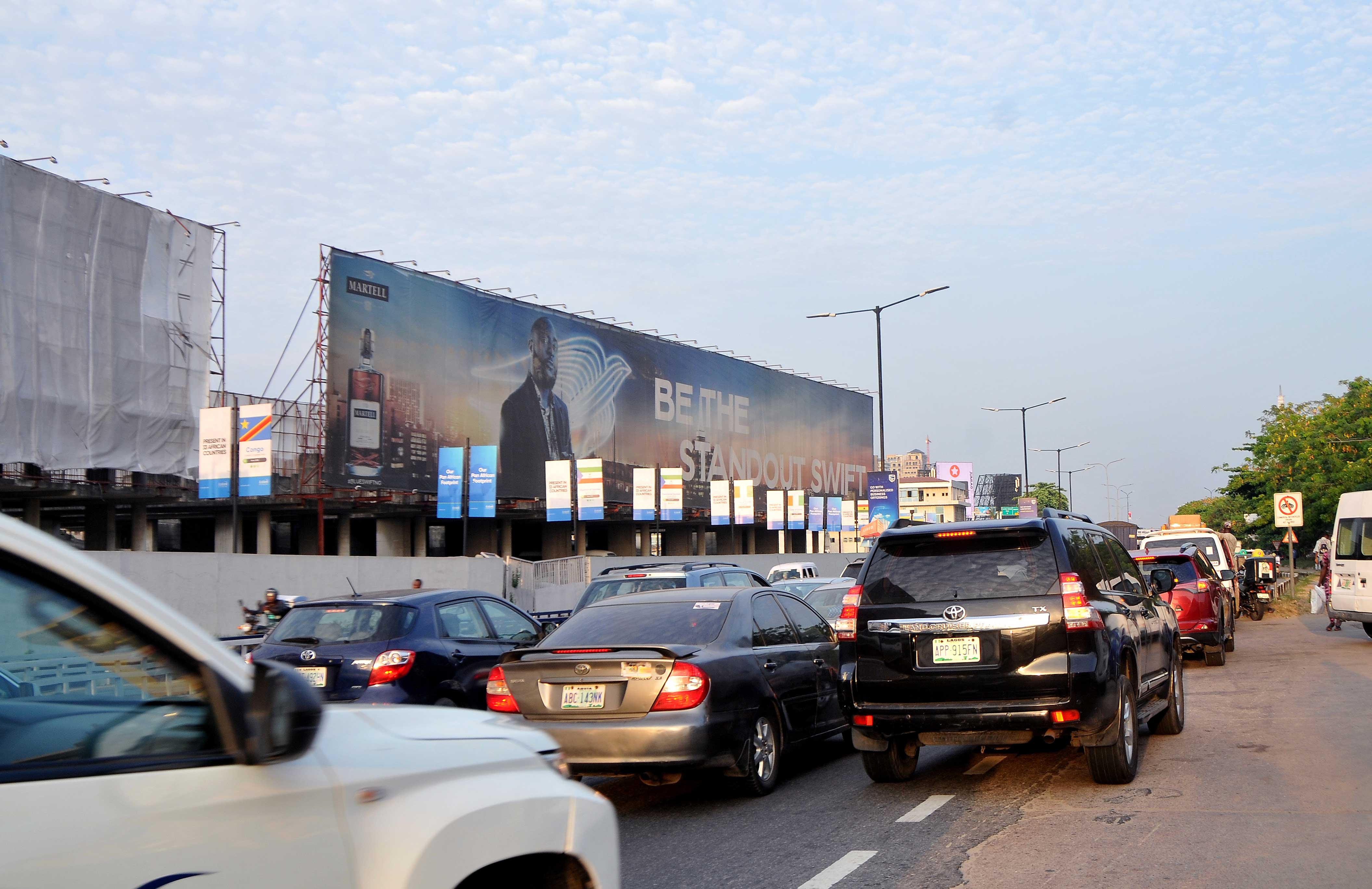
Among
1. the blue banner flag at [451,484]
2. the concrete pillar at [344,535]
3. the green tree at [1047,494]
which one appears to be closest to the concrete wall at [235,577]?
the blue banner flag at [451,484]

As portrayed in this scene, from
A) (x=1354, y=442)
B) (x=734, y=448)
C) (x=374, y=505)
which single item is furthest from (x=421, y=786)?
(x=734, y=448)

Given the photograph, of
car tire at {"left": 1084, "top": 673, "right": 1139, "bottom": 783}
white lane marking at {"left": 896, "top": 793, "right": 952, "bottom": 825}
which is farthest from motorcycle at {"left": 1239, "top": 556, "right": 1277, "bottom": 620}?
white lane marking at {"left": 896, "top": 793, "right": 952, "bottom": 825}

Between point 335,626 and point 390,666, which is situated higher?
point 335,626

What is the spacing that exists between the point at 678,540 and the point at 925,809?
75521mm

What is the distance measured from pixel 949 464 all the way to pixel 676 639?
16118 centimetres

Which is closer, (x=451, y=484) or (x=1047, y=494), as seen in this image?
(x=451, y=484)

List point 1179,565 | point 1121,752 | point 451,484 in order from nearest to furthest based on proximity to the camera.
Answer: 1. point 1121,752
2. point 1179,565
3. point 451,484

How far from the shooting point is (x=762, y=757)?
28.3ft

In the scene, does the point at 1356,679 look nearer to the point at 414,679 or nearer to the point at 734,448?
the point at 414,679

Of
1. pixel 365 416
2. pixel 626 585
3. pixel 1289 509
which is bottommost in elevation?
pixel 626 585

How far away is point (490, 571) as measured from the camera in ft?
114

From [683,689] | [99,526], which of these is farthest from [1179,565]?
[99,526]

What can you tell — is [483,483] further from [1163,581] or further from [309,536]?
[1163,581]

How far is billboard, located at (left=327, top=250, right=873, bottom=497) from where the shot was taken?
5231 cm
